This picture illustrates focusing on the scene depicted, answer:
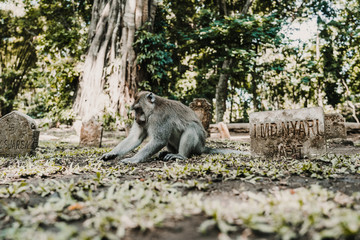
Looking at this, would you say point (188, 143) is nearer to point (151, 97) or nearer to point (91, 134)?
point (151, 97)

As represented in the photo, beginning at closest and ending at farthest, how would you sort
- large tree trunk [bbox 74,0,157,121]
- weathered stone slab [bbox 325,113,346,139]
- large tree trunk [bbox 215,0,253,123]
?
weathered stone slab [bbox 325,113,346,139] < large tree trunk [bbox 74,0,157,121] < large tree trunk [bbox 215,0,253,123]

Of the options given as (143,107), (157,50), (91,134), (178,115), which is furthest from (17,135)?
(157,50)

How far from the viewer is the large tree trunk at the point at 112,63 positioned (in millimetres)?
9969

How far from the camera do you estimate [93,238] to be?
4.68 ft

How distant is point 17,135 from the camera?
487cm

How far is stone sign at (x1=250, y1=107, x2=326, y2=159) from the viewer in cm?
407

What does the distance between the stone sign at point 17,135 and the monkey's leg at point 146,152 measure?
7.26ft

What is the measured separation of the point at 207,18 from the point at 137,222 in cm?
1276

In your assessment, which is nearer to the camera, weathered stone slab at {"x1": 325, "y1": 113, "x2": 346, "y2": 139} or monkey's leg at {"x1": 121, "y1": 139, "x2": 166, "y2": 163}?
monkey's leg at {"x1": 121, "y1": 139, "x2": 166, "y2": 163}

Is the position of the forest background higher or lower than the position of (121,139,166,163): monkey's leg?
higher

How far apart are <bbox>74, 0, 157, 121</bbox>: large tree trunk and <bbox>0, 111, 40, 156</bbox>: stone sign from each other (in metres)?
4.81

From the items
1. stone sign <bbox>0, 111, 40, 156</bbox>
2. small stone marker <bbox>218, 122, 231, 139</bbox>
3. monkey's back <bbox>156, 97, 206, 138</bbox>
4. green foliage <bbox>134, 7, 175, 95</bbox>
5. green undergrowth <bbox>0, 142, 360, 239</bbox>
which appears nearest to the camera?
green undergrowth <bbox>0, 142, 360, 239</bbox>

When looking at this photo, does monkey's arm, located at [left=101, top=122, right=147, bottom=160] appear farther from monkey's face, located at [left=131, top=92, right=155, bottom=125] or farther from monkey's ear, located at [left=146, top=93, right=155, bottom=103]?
monkey's ear, located at [left=146, top=93, right=155, bottom=103]

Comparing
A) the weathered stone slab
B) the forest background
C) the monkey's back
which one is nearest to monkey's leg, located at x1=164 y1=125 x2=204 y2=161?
the monkey's back
